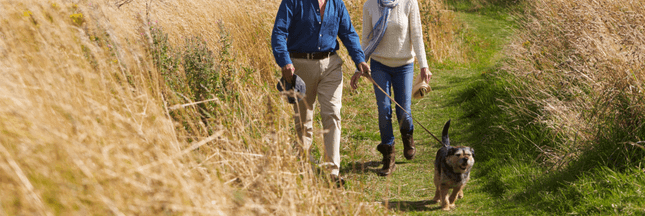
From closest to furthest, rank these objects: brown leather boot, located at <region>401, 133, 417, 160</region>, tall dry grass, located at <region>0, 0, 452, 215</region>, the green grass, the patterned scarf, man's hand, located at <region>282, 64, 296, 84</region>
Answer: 1. tall dry grass, located at <region>0, 0, 452, 215</region>
2. the green grass
3. man's hand, located at <region>282, 64, 296, 84</region>
4. the patterned scarf
5. brown leather boot, located at <region>401, 133, 417, 160</region>

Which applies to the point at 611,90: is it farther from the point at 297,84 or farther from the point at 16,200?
the point at 16,200

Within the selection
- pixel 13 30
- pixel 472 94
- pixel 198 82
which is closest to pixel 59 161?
pixel 13 30

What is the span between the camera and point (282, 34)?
376 centimetres

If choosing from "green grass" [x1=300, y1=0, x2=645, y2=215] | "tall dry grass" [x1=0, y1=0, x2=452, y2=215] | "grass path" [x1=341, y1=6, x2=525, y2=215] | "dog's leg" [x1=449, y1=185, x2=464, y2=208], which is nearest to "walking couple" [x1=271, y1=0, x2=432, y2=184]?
"grass path" [x1=341, y1=6, x2=525, y2=215]

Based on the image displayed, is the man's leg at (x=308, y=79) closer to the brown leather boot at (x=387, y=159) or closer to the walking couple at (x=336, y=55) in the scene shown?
the walking couple at (x=336, y=55)

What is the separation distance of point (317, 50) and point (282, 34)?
325 mm

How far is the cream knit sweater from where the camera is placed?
4.45 meters

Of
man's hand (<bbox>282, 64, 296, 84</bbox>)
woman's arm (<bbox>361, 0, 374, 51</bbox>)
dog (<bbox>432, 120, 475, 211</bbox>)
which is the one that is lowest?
dog (<bbox>432, 120, 475, 211</bbox>)

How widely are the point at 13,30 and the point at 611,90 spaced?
416 centimetres

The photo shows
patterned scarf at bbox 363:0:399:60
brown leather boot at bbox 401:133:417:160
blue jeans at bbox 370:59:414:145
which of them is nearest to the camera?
patterned scarf at bbox 363:0:399:60

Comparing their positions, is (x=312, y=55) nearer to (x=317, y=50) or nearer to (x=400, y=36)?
(x=317, y=50)

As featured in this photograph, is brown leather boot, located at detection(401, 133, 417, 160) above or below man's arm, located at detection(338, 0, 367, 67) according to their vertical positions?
below

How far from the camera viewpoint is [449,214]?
3.75 meters

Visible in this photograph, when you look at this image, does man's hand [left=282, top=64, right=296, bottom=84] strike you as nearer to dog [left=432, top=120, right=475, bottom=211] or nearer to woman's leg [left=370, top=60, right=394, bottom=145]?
woman's leg [left=370, top=60, right=394, bottom=145]
